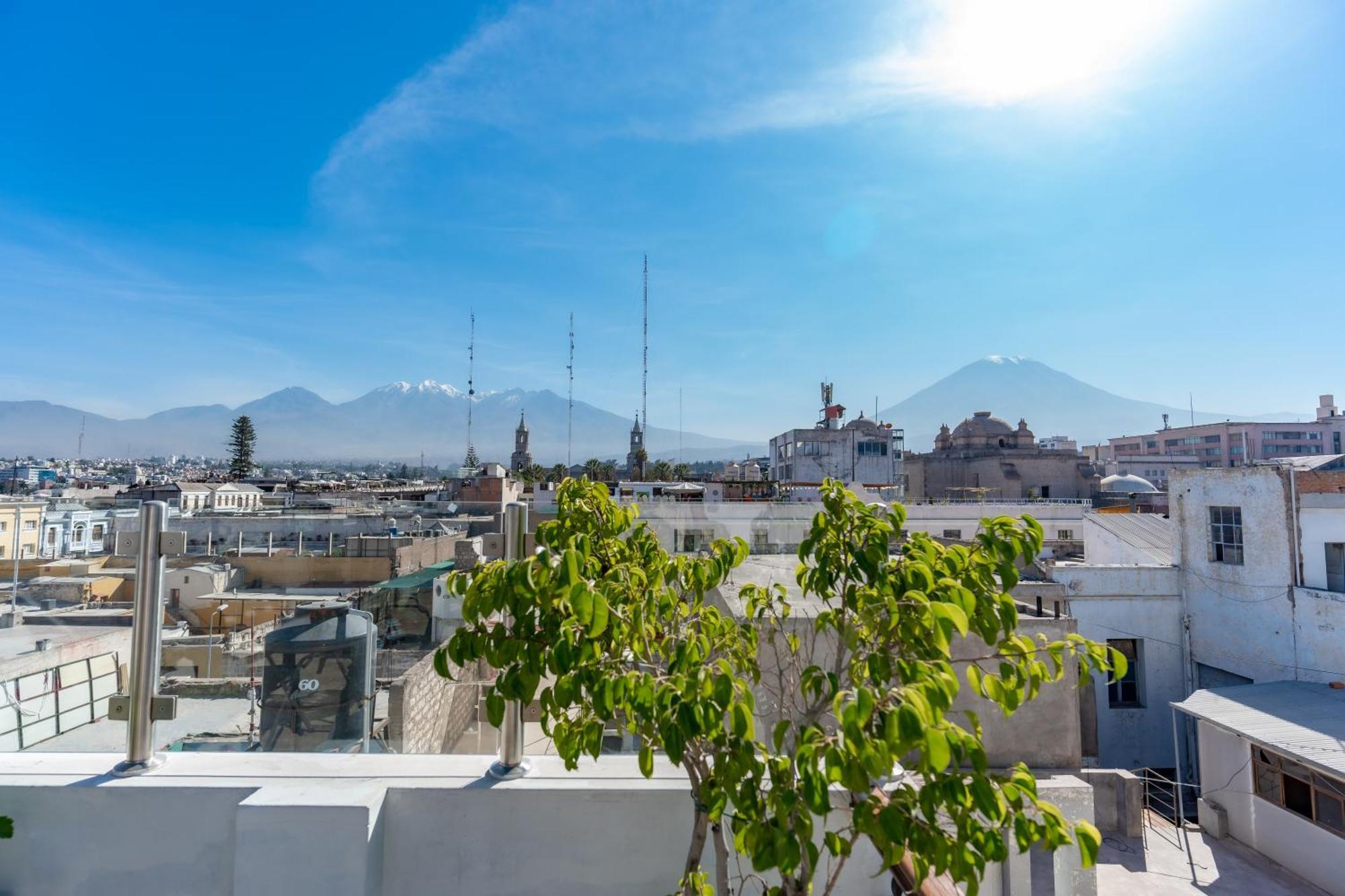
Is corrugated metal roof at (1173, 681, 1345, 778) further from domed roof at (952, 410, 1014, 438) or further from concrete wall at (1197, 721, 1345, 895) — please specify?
domed roof at (952, 410, 1014, 438)

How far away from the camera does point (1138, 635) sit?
12.0 metres

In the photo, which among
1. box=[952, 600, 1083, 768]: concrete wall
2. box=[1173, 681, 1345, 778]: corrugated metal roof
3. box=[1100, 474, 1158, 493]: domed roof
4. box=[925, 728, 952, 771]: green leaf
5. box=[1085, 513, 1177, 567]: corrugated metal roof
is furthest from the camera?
box=[1100, 474, 1158, 493]: domed roof

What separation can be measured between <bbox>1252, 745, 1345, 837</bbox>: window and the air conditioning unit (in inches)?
24.2

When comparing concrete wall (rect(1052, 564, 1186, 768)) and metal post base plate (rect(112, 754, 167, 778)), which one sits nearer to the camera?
metal post base plate (rect(112, 754, 167, 778))

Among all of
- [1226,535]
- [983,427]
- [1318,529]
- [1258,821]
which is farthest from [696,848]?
[983,427]

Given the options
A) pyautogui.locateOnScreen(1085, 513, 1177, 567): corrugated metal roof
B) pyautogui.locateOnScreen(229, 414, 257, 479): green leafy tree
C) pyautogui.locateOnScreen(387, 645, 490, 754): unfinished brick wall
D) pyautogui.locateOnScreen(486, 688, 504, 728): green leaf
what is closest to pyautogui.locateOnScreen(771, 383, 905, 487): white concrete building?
pyautogui.locateOnScreen(1085, 513, 1177, 567): corrugated metal roof

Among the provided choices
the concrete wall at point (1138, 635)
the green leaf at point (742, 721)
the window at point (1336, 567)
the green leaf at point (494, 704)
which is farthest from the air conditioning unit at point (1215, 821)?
the green leaf at point (494, 704)

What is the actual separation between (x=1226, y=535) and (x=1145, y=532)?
3440 millimetres

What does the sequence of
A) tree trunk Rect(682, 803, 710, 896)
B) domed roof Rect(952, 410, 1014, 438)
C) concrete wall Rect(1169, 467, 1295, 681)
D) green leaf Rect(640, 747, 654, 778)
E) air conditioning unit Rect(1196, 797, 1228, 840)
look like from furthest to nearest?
domed roof Rect(952, 410, 1014, 438), concrete wall Rect(1169, 467, 1295, 681), air conditioning unit Rect(1196, 797, 1228, 840), tree trunk Rect(682, 803, 710, 896), green leaf Rect(640, 747, 654, 778)

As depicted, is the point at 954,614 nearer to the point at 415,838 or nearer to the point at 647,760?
the point at 647,760

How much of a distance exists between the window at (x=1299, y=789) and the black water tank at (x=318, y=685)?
995 centimetres

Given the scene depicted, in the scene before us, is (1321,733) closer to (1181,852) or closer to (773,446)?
(1181,852)

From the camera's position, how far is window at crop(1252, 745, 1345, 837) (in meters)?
7.67

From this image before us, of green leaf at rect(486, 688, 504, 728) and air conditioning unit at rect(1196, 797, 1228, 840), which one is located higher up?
green leaf at rect(486, 688, 504, 728)
